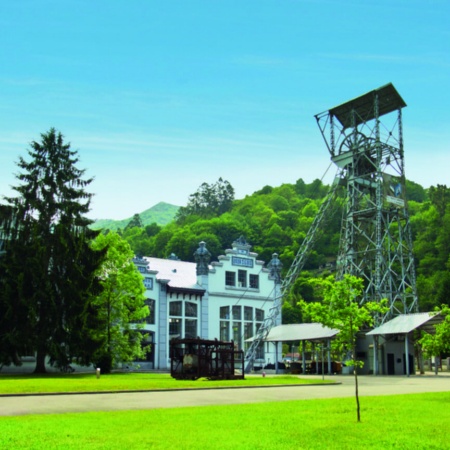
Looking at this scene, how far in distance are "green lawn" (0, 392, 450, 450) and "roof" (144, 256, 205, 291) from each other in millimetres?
42959

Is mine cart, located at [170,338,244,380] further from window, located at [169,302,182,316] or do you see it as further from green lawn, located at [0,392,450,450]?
window, located at [169,302,182,316]

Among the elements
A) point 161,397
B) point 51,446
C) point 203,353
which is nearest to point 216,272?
point 203,353

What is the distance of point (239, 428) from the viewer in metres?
14.9

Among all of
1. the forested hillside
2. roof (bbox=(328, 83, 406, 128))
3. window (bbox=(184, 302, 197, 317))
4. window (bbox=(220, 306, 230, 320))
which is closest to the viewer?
window (bbox=(184, 302, 197, 317))

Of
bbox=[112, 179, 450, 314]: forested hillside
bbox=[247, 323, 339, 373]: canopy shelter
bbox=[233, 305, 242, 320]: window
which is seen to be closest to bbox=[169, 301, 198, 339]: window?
bbox=[233, 305, 242, 320]: window

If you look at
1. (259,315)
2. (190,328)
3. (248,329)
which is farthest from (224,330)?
(259,315)

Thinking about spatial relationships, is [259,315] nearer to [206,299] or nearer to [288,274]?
[288,274]

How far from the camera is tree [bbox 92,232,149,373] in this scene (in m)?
46.8

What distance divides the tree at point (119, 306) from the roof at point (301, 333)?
1597 centimetres

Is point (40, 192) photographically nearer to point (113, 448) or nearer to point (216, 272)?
point (216, 272)

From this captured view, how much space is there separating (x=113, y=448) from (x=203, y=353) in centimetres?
3057

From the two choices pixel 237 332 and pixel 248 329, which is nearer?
pixel 237 332

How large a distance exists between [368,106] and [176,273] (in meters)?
28.3

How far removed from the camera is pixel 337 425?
A: 15.6 m
